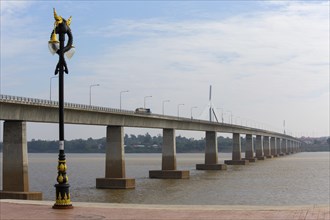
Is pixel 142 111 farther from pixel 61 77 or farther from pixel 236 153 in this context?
pixel 236 153

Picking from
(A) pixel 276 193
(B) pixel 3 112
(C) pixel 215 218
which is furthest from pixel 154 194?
(C) pixel 215 218

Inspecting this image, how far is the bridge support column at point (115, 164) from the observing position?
224 feet

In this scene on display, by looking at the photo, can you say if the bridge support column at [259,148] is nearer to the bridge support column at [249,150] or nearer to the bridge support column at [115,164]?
the bridge support column at [249,150]

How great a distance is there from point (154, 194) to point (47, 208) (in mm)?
35465

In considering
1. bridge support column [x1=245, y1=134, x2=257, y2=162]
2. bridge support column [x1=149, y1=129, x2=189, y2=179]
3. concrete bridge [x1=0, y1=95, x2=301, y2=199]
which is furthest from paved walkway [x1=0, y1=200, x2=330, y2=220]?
bridge support column [x1=245, y1=134, x2=257, y2=162]

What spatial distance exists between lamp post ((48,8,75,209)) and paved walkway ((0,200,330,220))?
53 cm

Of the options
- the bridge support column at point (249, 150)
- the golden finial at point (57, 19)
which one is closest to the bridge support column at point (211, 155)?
the bridge support column at point (249, 150)

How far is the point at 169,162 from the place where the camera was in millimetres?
92625

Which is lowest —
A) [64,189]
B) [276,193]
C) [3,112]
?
[276,193]

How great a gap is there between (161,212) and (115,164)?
174 feet

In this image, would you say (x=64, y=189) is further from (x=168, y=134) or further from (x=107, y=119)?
(x=168, y=134)

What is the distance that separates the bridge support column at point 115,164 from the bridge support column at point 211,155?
45.5m

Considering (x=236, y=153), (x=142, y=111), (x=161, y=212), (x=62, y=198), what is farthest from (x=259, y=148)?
(x=161, y=212)

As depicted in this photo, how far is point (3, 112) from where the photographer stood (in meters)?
49.9
